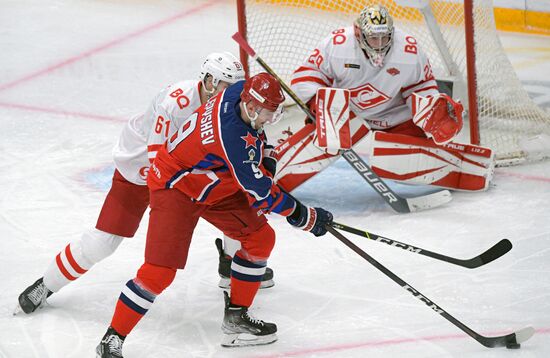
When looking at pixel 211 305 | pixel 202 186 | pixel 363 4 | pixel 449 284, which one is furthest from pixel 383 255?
pixel 363 4

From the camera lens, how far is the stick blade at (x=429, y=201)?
4617mm

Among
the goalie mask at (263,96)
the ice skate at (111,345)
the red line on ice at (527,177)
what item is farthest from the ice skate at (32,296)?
the red line on ice at (527,177)

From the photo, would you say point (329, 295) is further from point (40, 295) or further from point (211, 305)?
point (40, 295)

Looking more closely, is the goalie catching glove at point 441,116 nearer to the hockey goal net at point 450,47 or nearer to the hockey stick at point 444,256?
the hockey goal net at point 450,47

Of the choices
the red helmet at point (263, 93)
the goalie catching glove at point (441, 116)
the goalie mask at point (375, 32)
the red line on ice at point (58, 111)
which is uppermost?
the red helmet at point (263, 93)

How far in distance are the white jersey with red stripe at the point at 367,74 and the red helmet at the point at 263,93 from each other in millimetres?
1464

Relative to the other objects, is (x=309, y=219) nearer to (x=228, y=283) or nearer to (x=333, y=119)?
(x=228, y=283)

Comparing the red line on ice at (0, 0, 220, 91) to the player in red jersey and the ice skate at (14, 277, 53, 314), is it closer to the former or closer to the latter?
the ice skate at (14, 277, 53, 314)

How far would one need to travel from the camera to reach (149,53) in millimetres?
6926

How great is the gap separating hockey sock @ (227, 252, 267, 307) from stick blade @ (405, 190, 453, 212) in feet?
4.27

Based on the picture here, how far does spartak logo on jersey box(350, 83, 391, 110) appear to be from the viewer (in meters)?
4.66

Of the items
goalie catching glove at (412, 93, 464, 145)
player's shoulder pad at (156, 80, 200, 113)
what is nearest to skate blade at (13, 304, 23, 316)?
player's shoulder pad at (156, 80, 200, 113)

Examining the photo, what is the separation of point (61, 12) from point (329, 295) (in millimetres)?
4803

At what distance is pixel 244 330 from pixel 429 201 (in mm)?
1444
